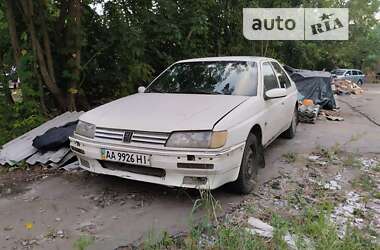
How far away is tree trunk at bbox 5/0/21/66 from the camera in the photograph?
6.99m

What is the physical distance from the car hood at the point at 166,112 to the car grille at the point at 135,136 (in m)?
0.04

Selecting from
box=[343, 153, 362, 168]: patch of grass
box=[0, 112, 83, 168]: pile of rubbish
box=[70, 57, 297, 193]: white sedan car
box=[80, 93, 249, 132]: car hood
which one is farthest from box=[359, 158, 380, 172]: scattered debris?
box=[0, 112, 83, 168]: pile of rubbish

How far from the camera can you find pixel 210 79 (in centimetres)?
521

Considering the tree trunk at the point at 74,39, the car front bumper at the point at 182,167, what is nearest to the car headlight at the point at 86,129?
the car front bumper at the point at 182,167

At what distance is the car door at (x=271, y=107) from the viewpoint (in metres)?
5.12

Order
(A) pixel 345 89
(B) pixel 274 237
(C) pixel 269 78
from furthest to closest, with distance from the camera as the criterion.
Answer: (A) pixel 345 89 < (C) pixel 269 78 < (B) pixel 274 237

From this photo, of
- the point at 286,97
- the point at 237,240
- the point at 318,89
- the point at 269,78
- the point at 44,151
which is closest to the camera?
the point at 237,240

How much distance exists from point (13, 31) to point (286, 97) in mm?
4987

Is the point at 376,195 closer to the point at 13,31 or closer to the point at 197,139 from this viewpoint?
the point at 197,139

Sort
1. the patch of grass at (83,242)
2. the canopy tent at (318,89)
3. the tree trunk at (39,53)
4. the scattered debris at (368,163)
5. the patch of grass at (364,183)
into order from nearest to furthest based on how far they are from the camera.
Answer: the patch of grass at (83,242)
the patch of grass at (364,183)
the scattered debris at (368,163)
the tree trunk at (39,53)
the canopy tent at (318,89)

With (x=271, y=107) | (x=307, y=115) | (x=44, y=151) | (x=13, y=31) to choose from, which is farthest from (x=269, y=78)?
(x=13, y=31)

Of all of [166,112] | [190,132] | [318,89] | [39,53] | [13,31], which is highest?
[13,31]

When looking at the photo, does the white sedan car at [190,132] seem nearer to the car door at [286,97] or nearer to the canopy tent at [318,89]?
→ the car door at [286,97]

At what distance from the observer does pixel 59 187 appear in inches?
183
